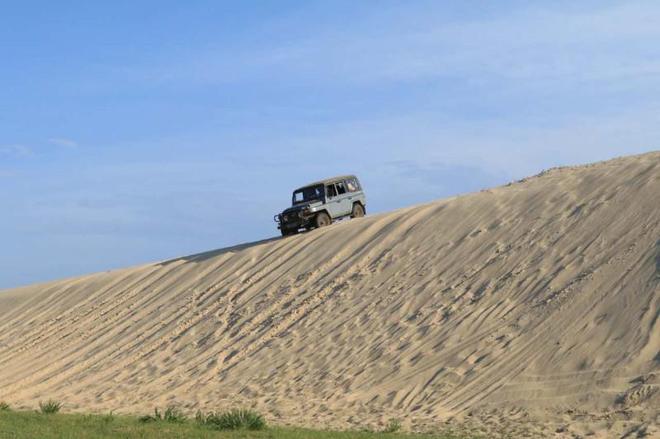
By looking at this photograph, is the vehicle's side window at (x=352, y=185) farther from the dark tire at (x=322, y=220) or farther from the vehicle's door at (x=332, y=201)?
the dark tire at (x=322, y=220)

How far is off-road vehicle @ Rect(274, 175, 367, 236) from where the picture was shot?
29281 mm

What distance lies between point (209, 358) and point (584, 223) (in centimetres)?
847

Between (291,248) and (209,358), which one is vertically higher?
(291,248)

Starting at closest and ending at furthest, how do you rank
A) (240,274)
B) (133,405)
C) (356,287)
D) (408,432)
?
(408,432) → (133,405) → (356,287) → (240,274)

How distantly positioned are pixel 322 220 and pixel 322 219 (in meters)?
0.03

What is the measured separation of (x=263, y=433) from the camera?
12.1 m

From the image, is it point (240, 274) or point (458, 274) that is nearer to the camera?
point (458, 274)

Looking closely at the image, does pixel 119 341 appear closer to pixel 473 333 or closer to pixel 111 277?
pixel 111 277

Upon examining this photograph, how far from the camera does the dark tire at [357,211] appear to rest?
101 ft

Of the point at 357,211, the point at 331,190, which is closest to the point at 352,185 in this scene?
the point at 357,211

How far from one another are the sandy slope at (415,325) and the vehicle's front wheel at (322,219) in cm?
106

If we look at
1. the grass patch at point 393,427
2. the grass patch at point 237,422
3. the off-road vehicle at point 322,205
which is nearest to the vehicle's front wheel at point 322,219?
the off-road vehicle at point 322,205

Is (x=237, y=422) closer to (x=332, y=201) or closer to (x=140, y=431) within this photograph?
(x=140, y=431)

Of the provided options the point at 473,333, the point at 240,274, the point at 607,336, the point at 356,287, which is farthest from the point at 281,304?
the point at 607,336
